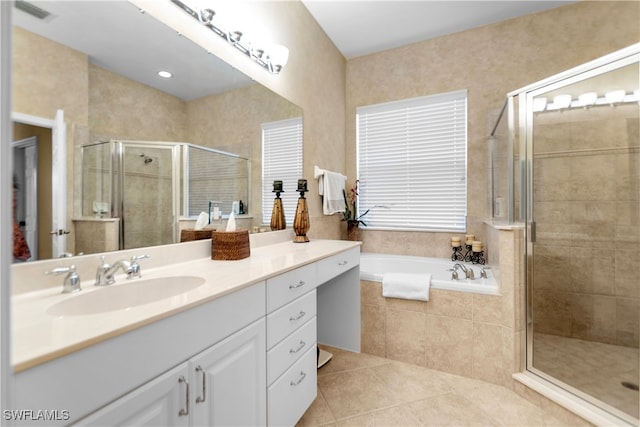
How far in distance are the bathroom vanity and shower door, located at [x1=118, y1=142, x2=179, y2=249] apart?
0.35ft

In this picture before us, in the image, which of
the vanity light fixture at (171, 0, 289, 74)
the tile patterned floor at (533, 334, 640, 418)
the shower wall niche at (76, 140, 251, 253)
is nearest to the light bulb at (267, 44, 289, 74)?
the vanity light fixture at (171, 0, 289, 74)

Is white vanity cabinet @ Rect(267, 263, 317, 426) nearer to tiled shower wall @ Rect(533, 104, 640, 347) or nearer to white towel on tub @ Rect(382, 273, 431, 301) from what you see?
white towel on tub @ Rect(382, 273, 431, 301)

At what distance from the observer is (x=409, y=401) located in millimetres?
1608

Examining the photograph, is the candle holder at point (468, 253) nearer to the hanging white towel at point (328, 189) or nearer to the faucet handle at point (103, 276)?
the hanging white towel at point (328, 189)

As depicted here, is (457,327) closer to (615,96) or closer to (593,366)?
(593,366)

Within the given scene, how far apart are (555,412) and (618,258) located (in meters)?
1.03

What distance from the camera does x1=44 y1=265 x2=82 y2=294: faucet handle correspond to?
0.84m

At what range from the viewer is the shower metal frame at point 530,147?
1.40 metres

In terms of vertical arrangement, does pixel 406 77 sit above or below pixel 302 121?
above

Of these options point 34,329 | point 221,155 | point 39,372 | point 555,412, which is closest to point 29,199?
point 34,329

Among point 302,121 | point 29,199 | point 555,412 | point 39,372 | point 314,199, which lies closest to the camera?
point 39,372

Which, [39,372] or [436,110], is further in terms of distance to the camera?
[436,110]

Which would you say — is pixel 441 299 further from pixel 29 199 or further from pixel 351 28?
pixel 351 28

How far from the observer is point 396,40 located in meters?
2.76
